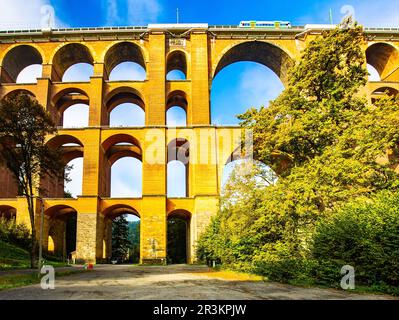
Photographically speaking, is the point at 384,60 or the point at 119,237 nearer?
the point at 384,60

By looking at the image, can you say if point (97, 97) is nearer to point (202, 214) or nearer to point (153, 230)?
point (153, 230)

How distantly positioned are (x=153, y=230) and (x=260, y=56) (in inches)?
924

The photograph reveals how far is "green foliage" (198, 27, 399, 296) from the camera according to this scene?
11352mm

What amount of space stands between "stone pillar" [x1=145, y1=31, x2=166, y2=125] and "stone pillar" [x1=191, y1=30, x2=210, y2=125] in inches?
121

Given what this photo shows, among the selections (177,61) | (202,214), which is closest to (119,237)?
(202,214)

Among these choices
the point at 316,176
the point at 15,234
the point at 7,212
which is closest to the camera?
the point at 316,176

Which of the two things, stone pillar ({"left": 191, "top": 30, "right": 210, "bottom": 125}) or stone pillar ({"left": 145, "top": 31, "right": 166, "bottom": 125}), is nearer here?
stone pillar ({"left": 191, "top": 30, "right": 210, "bottom": 125})

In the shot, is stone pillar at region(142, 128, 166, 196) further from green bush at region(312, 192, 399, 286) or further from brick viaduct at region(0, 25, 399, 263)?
green bush at region(312, 192, 399, 286)

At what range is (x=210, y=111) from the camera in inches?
1410

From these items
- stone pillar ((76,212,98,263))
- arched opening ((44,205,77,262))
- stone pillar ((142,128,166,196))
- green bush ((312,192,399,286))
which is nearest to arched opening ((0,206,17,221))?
arched opening ((44,205,77,262))

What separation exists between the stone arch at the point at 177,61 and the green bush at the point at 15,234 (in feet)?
74.4

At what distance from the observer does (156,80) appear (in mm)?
35844

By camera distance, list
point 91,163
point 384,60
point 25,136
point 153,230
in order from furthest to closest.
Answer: point 384,60 → point 91,163 → point 153,230 → point 25,136
